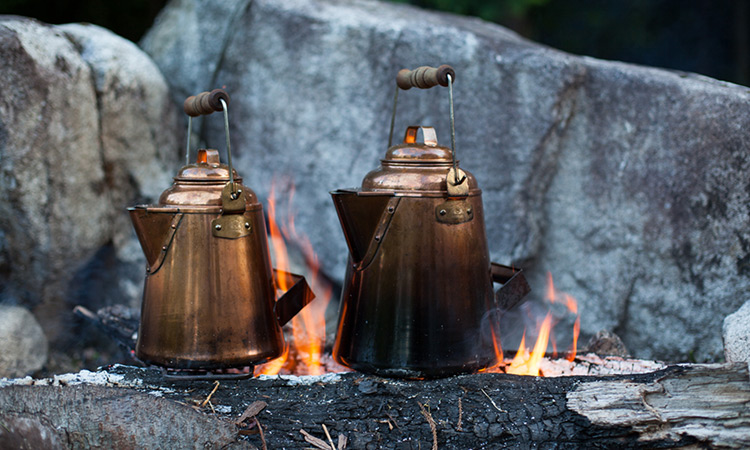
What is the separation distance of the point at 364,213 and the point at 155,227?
63 centimetres

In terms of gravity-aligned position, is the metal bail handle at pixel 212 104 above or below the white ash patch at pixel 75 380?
above

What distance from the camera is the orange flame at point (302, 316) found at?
245 centimetres

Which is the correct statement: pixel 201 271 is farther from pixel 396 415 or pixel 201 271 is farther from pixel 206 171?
pixel 396 415

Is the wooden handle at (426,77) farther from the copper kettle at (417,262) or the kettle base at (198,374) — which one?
the kettle base at (198,374)

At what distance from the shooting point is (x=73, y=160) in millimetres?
3281

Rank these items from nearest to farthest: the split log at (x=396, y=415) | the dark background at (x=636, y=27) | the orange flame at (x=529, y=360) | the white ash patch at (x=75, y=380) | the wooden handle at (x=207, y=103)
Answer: the split log at (x=396, y=415) → the white ash patch at (x=75, y=380) → the wooden handle at (x=207, y=103) → the orange flame at (x=529, y=360) → the dark background at (x=636, y=27)

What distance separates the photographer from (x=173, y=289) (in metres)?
1.99

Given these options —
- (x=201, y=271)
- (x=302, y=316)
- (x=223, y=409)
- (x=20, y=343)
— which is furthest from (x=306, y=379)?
(x=20, y=343)

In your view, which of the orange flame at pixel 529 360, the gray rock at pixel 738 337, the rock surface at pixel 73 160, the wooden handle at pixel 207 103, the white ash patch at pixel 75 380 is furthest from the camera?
the rock surface at pixel 73 160

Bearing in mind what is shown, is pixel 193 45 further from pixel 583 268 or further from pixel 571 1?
pixel 571 1

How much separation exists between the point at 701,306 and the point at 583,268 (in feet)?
1.92

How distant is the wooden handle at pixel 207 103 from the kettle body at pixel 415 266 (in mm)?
450

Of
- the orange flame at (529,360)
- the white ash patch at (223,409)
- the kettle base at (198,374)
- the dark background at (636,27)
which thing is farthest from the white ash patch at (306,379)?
the dark background at (636,27)


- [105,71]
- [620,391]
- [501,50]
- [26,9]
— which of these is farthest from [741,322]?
[26,9]
